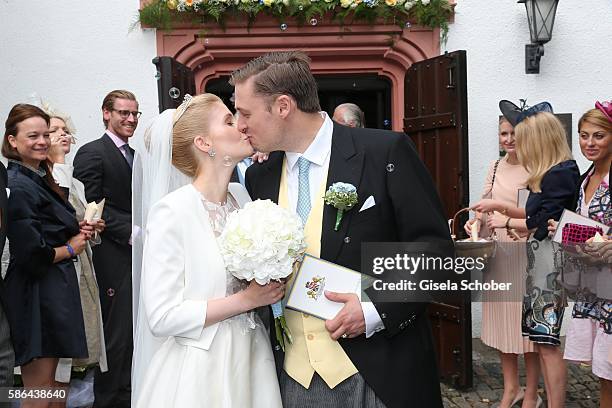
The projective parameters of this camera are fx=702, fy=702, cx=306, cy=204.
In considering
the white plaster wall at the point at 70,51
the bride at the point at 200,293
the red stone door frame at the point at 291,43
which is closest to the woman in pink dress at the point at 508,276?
the red stone door frame at the point at 291,43

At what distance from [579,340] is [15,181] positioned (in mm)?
3434

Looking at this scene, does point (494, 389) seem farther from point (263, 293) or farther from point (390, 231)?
point (263, 293)

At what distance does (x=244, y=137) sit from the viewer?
2.71 meters

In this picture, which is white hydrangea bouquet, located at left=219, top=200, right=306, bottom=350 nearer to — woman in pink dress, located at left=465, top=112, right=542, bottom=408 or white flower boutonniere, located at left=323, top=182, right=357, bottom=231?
white flower boutonniere, located at left=323, top=182, right=357, bottom=231

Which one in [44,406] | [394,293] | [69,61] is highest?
[69,61]

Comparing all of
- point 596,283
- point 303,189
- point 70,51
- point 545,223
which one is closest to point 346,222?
point 303,189

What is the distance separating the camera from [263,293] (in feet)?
8.00

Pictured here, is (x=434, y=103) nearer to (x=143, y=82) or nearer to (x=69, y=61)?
(x=143, y=82)

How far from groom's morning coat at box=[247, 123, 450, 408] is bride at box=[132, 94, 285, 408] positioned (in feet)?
1.08

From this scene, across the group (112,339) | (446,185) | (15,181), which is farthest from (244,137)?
(446,185)

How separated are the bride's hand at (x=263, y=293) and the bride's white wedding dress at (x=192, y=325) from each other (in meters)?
0.13

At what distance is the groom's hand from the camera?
240 centimetres

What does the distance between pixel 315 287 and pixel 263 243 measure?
28cm

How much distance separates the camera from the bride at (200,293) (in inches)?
97.5
